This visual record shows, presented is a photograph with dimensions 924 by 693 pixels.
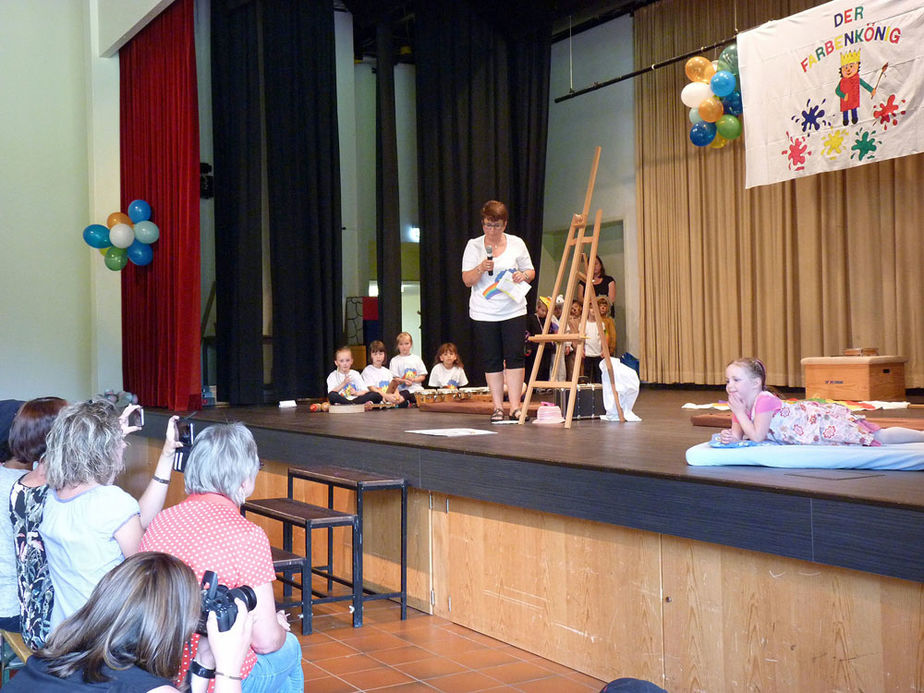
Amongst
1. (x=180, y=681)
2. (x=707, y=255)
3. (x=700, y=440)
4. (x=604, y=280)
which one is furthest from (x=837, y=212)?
(x=180, y=681)

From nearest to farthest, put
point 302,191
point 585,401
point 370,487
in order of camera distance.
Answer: point 370,487 → point 585,401 → point 302,191

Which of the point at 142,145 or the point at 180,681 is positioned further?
the point at 142,145

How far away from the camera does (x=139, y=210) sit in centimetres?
795

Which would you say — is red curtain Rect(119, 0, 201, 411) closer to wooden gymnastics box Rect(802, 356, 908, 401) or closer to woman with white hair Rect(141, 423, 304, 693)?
wooden gymnastics box Rect(802, 356, 908, 401)

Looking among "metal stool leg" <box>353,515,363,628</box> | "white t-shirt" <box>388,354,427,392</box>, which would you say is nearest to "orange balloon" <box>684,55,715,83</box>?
"white t-shirt" <box>388,354,427,392</box>

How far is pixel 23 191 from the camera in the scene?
27.7ft

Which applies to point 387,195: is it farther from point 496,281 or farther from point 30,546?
point 30,546

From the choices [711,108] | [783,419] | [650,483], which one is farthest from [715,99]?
[650,483]

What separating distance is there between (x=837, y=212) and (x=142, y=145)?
5999mm

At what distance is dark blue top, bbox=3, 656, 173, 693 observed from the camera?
53.1 inches

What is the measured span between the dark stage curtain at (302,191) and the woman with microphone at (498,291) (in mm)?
3384

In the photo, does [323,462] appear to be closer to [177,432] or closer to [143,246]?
[177,432]

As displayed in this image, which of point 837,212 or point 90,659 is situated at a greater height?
point 837,212

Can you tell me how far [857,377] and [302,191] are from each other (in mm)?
4952
